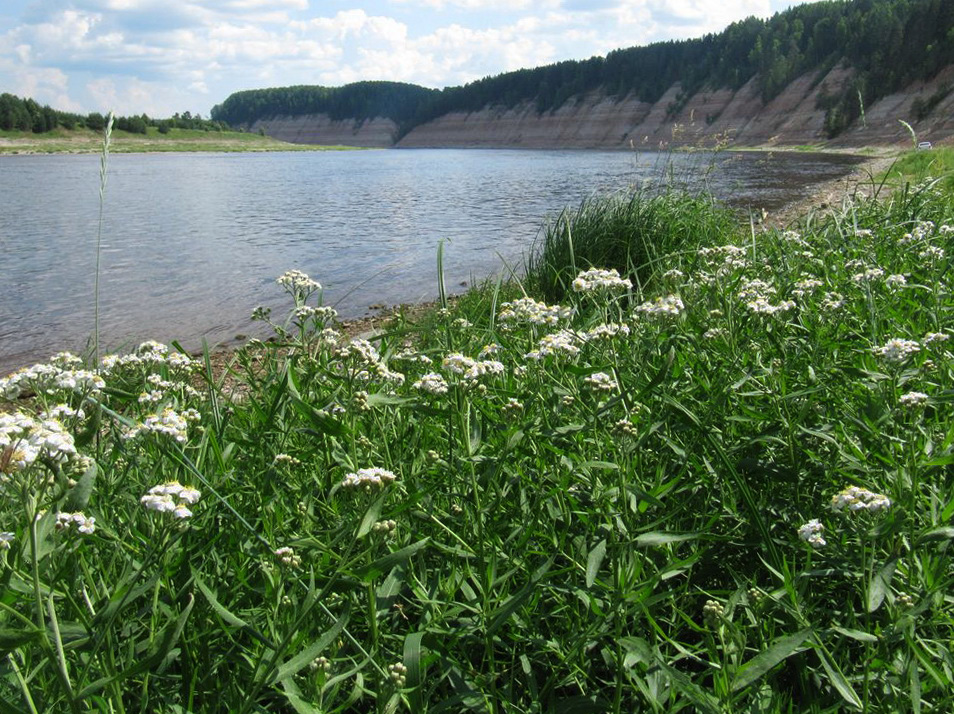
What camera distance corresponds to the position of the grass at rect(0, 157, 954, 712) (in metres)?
1.85

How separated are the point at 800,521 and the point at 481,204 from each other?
23.2 metres

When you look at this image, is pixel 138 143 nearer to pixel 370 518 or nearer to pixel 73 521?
pixel 73 521

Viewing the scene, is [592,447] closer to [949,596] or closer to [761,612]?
[761,612]

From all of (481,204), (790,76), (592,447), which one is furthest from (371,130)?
(592,447)

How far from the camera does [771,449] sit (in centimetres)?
281

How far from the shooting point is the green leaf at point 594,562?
6.47 ft

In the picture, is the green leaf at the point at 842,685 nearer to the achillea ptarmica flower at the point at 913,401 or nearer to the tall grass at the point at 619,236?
the achillea ptarmica flower at the point at 913,401

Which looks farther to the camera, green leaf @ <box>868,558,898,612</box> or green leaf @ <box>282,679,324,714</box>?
green leaf @ <box>868,558,898,612</box>

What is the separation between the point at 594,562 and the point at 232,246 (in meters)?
16.6

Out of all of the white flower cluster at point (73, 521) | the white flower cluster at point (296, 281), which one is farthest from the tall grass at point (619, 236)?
the white flower cluster at point (73, 521)

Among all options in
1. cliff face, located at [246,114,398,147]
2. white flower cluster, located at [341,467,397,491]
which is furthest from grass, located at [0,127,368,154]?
white flower cluster, located at [341,467,397,491]

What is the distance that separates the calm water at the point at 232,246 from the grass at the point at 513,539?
3.26 metres

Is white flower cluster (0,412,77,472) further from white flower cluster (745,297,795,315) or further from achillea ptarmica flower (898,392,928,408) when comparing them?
white flower cluster (745,297,795,315)

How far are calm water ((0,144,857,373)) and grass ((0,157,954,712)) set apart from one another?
3.26m
